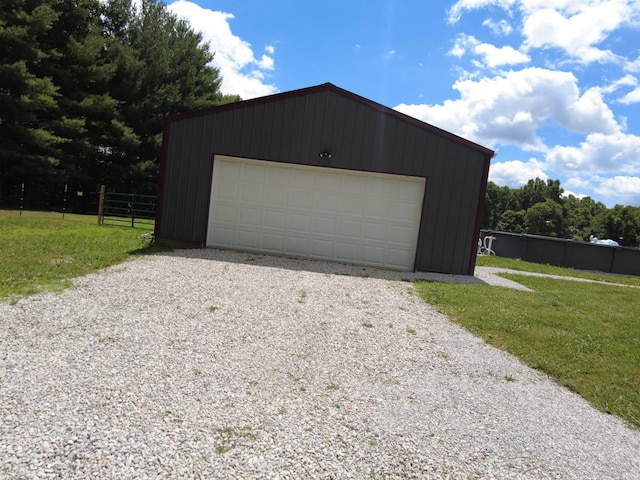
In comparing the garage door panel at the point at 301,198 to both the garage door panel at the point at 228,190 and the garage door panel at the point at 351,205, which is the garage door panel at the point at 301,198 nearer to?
the garage door panel at the point at 351,205

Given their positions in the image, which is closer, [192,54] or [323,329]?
[323,329]

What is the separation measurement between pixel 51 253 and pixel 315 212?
527 centimetres

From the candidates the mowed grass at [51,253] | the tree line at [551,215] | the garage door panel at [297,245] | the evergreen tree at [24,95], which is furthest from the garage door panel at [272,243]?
the tree line at [551,215]

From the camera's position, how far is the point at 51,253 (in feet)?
25.1

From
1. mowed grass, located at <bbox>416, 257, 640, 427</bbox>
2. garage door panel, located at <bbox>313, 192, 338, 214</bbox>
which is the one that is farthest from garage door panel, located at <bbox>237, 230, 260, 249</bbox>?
mowed grass, located at <bbox>416, 257, 640, 427</bbox>

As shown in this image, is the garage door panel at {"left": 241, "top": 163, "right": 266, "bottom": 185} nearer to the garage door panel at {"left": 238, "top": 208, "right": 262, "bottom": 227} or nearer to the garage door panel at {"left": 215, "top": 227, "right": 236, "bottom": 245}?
the garage door panel at {"left": 238, "top": 208, "right": 262, "bottom": 227}

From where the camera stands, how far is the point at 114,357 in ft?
11.4

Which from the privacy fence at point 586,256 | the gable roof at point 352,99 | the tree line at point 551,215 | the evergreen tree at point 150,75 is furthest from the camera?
the tree line at point 551,215

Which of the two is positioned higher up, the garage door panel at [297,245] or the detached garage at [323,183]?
the detached garage at [323,183]

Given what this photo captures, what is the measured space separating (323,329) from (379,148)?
17.9 ft

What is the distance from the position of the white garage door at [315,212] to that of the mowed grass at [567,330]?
1851 mm

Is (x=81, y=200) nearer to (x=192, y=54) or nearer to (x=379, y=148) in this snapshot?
(x=192, y=54)

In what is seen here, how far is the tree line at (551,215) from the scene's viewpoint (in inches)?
2493

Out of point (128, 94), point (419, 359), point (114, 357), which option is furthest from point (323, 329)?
A: point (128, 94)
